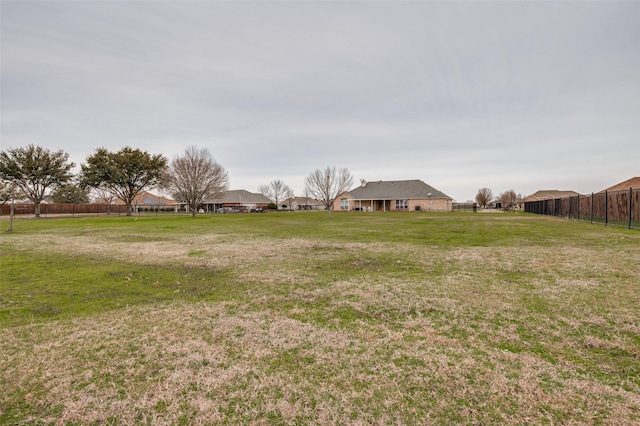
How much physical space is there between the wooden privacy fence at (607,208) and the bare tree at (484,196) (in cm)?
5269

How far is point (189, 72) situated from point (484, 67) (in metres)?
17.9

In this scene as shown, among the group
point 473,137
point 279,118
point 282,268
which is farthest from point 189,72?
point 473,137

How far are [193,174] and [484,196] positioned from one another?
235 ft

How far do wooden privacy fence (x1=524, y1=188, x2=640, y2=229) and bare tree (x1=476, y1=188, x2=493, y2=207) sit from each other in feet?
173

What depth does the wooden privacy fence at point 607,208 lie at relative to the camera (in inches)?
579

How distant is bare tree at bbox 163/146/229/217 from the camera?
39.5 m

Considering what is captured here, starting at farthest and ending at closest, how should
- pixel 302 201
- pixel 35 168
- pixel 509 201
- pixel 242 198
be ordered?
pixel 302 201, pixel 242 198, pixel 509 201, pixel 35 168

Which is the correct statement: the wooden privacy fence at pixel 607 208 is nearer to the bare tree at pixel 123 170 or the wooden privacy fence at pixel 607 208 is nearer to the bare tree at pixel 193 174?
the bare tree at pixel 193 174

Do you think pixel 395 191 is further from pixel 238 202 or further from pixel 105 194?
pixel 105 194

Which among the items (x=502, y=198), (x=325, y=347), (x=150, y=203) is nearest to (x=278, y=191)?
(x=150, y=203)

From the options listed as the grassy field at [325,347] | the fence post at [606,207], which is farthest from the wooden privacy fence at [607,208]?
the grassy field at [325,347]

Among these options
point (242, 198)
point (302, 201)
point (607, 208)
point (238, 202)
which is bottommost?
point (607, 208)

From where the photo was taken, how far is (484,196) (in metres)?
76.8

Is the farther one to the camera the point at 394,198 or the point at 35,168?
the point at 394,198
